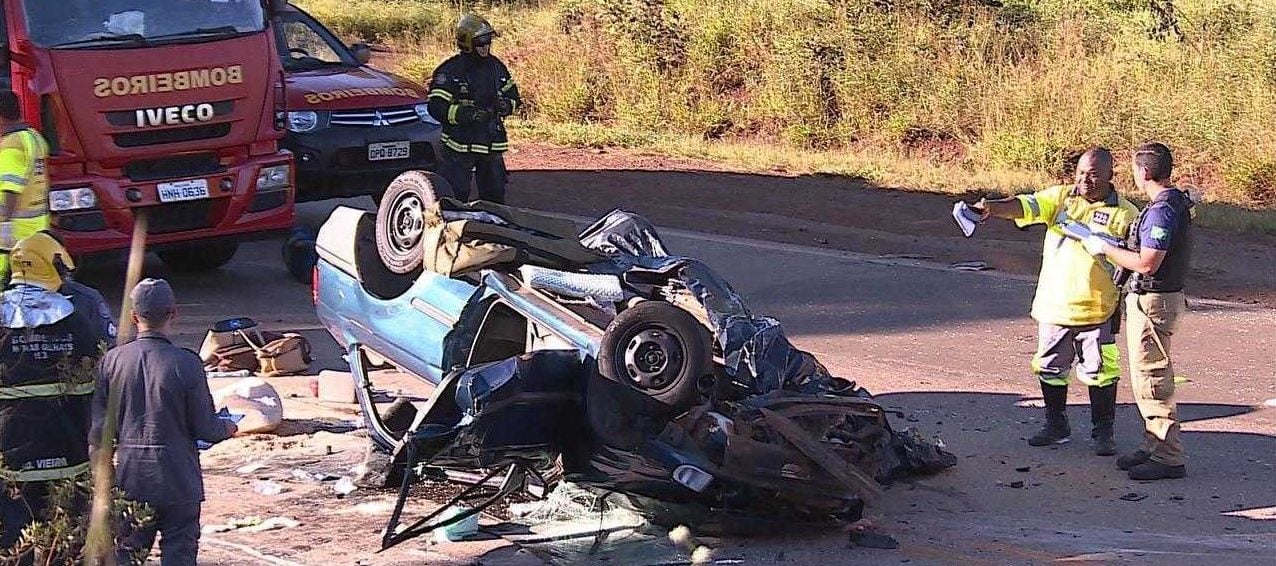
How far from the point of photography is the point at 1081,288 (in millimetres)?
7832

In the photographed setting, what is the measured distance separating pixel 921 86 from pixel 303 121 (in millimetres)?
10163

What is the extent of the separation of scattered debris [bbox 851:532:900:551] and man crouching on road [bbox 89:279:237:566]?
2.71m

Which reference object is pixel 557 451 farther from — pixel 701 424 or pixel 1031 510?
pixel 1031 510

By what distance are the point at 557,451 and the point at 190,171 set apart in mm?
5711

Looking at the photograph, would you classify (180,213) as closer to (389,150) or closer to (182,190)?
(182,190)

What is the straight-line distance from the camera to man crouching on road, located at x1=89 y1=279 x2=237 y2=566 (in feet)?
17.1

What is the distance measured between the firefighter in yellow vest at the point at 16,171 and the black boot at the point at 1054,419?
5.38m

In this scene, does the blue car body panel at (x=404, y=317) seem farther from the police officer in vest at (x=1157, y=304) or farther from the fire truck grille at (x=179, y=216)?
the fire truck grille at (x=179, y=216)

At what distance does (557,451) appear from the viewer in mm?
6355

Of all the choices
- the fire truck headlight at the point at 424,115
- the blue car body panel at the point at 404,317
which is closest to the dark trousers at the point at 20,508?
the blue car body panel at the point at 404,317

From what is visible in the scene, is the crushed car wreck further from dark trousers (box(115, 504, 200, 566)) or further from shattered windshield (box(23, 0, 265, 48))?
shattered windshield (box(23, 0, 265, 48))

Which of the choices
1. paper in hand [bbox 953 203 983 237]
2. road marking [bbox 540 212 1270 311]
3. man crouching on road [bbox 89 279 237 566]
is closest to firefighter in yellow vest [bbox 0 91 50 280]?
man crouching on road [bbox 89 279 237 566]

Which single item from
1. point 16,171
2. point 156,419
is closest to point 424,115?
point 16,171

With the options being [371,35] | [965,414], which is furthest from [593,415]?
[371,35]
